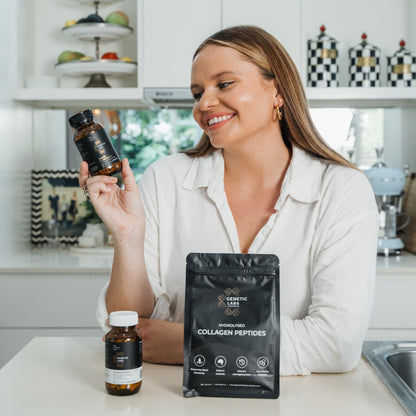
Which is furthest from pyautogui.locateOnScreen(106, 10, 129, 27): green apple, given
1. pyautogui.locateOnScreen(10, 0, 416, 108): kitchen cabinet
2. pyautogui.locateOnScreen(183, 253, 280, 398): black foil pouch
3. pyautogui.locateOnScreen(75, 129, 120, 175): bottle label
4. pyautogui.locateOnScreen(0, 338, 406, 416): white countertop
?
pyautogui.locateOnScreen(183, 253, 280, 398): black foil pouch

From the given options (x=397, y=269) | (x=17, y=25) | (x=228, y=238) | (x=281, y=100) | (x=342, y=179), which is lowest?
(x=397, y=269)

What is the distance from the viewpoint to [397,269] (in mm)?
2521

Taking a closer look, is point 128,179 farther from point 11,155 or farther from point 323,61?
point 323,61

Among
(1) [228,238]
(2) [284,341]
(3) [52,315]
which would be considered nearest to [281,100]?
(1) [228,238]

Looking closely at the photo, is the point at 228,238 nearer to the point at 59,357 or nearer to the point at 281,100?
the point at 281,100

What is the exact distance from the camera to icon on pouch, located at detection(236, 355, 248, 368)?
3.32ft

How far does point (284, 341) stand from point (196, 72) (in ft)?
2.17

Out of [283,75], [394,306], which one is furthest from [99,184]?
[394,306]

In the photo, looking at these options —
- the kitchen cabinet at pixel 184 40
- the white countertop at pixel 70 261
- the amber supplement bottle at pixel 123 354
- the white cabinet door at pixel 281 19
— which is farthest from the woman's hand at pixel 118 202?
the white cabinet door at pixel 281 19

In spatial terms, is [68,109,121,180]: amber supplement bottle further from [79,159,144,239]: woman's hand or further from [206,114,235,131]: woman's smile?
[206,114,235,131]: woman's smile

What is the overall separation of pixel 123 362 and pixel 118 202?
1.51 ft

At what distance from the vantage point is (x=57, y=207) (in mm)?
3213

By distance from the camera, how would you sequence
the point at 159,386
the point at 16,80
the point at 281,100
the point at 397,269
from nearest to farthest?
the point at 159,386
the point at 281,100
the point at 397,269
the point at 16,80

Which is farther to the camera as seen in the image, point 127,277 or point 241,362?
point 127,277
